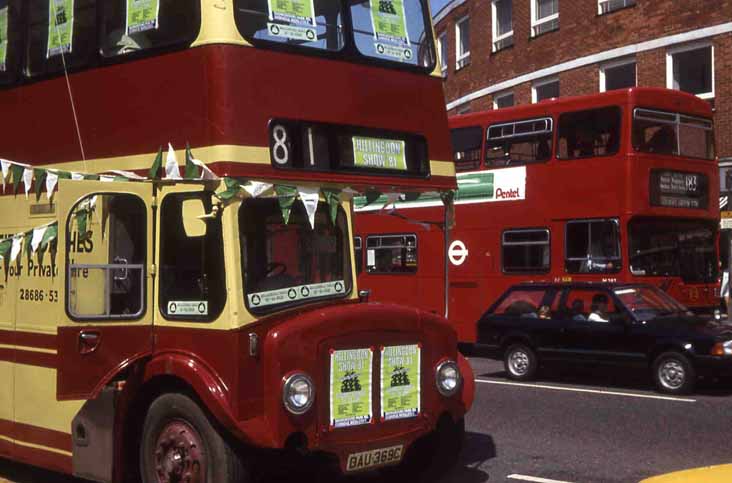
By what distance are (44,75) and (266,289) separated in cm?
287

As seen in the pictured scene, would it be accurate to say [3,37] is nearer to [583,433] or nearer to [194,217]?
[194,217]

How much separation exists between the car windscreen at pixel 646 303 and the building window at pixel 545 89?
1729cm

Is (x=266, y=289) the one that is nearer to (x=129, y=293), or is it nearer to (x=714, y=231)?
(x=129, y=293)

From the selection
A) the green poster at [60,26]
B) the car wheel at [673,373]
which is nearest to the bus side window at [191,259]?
the green poster at [60,26]

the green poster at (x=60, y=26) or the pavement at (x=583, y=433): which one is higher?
the green poster at (x=60, y=26)

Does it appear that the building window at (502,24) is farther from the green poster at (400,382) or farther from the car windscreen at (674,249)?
the green poster at (400,382)

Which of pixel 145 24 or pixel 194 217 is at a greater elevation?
pixel 145 24

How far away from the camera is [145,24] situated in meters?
7.56

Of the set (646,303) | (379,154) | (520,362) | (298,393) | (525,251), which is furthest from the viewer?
(525,251)

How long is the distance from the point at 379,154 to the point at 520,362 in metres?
8.48

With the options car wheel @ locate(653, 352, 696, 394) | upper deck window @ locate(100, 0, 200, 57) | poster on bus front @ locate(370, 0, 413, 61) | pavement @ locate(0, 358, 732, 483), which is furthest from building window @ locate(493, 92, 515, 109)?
upper deck window @ locate(100, 0, 200, 57)

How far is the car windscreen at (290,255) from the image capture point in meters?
6.95

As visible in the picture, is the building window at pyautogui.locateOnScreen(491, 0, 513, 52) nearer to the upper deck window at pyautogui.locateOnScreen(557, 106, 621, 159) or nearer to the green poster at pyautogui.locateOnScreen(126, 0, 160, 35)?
the upper deck window at pyautogui.locateOnScreen(557, 106, 621, 159)

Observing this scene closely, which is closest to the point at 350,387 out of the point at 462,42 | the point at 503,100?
the point at 503,100
